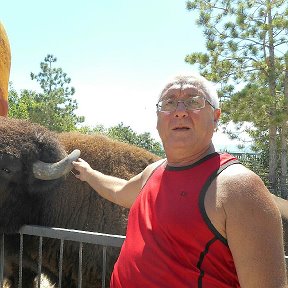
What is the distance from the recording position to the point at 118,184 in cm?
387

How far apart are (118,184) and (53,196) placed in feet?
5.82

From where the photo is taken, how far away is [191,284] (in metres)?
2.26

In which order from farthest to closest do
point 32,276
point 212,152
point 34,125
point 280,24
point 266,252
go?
point 280,24, point 32,276, point 34,125, point 212,152, point 266,252

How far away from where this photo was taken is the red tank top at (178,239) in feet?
7.29

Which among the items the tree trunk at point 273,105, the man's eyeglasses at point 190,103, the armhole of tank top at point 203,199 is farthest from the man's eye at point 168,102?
the tree trunk at point 273,105

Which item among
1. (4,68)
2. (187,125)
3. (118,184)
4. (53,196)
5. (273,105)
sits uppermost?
(273,105)

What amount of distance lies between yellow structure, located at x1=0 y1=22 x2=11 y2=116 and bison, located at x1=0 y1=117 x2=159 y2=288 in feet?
6.70

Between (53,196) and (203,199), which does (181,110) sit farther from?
(53,196)

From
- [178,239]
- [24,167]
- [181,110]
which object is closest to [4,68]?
[24,167]

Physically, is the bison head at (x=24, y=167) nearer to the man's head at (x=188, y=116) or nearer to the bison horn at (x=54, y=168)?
the bison horn at (x=54, y=168)

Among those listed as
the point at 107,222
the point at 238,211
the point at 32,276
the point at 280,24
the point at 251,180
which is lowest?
the point at 32,276

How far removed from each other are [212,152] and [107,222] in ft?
9.92

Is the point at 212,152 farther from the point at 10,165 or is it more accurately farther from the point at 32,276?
the point at 32,276

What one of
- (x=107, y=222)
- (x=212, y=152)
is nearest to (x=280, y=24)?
(x=107, y=222)
